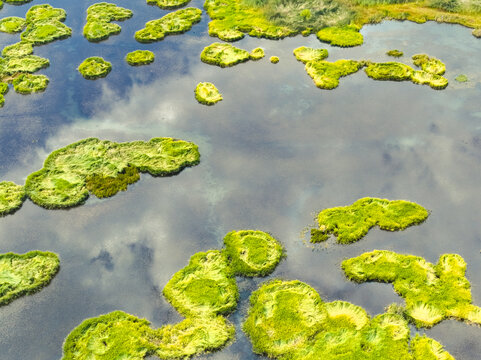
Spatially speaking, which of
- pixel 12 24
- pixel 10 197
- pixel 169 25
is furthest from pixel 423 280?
pixel 12 24

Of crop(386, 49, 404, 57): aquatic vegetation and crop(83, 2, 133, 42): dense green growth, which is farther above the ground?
crop(386, 49, 404, 57): aquatic vegetation

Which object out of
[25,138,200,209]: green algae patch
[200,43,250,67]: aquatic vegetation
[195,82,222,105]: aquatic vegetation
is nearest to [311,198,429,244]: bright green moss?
[25,138,200,209]: green algae patch

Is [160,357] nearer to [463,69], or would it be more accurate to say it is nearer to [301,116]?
[301,116]

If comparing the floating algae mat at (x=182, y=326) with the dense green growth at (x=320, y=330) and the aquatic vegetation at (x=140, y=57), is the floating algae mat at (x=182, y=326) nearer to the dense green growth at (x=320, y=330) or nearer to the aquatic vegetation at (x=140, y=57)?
the dense green growth at (x=320, y=330)

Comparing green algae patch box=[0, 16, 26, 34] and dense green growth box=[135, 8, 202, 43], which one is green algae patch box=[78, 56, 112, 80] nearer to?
dense green growth box=[135, 8, 202, 43]

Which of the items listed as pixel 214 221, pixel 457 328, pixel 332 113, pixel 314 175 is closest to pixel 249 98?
pixel 332 113

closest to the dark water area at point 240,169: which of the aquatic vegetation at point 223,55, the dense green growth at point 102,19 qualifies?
the aquatic vegetation at point 223,55

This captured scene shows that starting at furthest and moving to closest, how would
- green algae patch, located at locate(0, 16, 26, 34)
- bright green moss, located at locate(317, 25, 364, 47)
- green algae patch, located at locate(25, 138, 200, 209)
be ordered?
green algae patch, located at locate(0, 16, 26, 34) < bright green moss, located at locate(317, 25, 364, 47) < green algae patch, located at locate(25, 138, 200, 209)
